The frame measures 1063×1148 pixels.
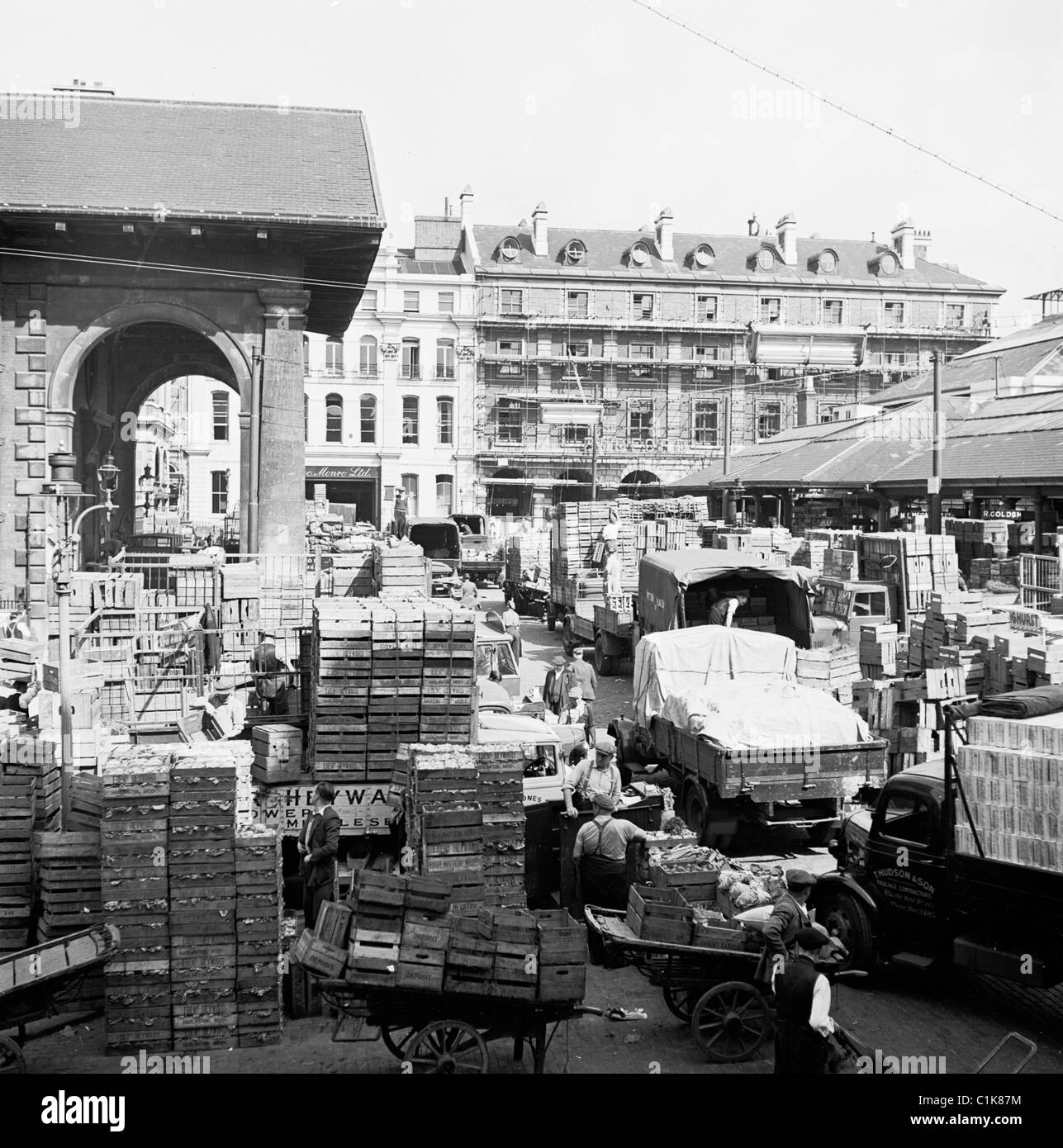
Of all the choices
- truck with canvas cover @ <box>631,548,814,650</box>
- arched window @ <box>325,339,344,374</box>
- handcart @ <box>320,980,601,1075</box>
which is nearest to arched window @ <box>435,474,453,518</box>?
arched window @ <box>325,339,344,374</box>

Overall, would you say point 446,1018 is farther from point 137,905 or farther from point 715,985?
point 137,905

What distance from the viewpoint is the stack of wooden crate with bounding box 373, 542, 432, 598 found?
2192cm

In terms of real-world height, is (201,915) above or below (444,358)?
below

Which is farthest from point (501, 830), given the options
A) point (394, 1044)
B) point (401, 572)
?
point (401, 572)

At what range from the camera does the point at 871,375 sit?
247ft

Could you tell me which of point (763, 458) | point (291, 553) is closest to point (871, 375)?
point (763, 458)

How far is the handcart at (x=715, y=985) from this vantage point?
29.3 feet

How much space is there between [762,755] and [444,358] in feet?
197

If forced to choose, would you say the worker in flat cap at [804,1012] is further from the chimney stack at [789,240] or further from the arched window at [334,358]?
the chimney stack at [789,240]

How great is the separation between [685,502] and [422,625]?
41.5 meters

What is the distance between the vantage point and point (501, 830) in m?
10.5

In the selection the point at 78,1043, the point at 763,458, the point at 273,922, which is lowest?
the point at 78,1043
